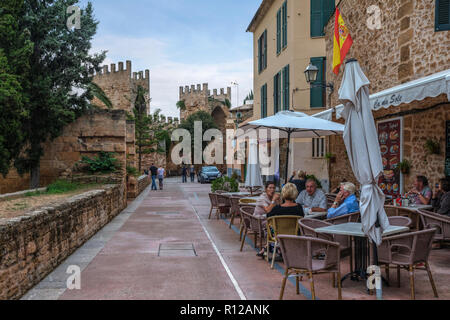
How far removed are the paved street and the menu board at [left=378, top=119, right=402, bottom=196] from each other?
3150 millimetres

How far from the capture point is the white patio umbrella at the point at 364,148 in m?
5.00

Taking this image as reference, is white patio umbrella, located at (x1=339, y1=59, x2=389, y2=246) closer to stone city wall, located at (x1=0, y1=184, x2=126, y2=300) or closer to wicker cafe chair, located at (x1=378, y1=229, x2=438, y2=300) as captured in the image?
wicker cafe chair, located at (x1=378, y1=229, x2=438, y2=300)

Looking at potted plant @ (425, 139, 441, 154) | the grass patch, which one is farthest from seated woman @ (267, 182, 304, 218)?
the grass patch

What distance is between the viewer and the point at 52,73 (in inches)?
595

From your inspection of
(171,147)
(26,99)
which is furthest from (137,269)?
(171,147)

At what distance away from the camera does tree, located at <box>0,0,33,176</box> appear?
1244 centimetres

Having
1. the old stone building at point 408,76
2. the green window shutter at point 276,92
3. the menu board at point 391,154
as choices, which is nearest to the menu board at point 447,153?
the old stone building at point 408,76

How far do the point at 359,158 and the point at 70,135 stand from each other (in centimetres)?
1248

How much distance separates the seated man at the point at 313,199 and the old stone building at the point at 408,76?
6.37 feet

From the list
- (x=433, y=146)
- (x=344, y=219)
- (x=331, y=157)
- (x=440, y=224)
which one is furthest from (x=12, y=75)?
(x=440, y=224)

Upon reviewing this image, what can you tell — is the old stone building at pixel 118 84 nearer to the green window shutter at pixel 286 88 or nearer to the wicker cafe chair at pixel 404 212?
the green window shutter at pixel 286 88

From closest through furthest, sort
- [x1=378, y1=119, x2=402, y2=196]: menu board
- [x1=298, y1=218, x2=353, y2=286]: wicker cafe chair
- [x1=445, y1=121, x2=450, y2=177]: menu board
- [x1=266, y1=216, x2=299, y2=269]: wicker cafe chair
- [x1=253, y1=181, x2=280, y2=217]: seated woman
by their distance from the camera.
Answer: [x1=298, y1=218, x2=353, y2=286]: wicker cafe chair < [x1=266, y1=216, x2=299, y2=269]: wicker cafe chair < [x1=253, y1=181, x2=280, y2=217]: seated woman < [x1=445, y1=121, x2=450, y2=177]: menu board < [x1=378, y1=119, x2=402, y2=196]: menu board

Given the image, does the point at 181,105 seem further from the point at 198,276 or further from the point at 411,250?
the point at 411,250
